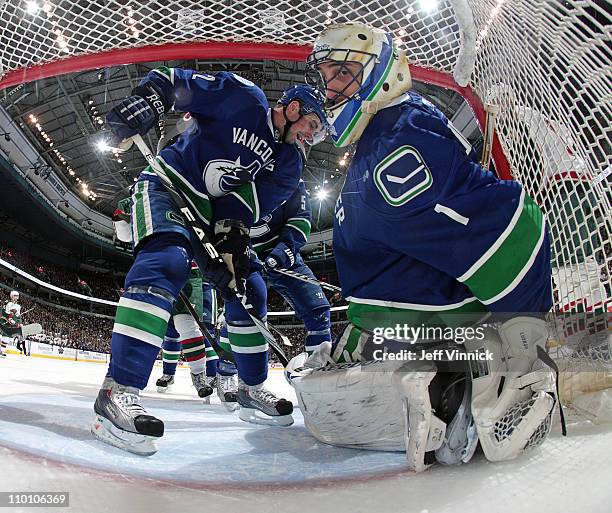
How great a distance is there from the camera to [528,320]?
777 millimetres

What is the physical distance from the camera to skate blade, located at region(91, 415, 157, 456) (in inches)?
33.9

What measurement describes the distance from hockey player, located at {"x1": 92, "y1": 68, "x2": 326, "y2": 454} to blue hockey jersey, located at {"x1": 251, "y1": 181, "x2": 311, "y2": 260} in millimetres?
604

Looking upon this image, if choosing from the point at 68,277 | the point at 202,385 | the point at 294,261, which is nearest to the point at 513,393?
the point at 294,261

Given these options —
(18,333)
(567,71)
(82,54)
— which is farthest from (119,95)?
(567,71)

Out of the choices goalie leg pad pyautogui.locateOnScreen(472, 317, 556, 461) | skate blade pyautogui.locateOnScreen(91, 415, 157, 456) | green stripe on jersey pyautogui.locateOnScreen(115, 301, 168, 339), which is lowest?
skate blade pyautogui.locateOnScreen(91, 415, 157, 456)

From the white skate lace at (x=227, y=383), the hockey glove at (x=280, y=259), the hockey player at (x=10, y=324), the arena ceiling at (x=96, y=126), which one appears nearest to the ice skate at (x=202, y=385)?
the white skate lace at (x=227, y=383)

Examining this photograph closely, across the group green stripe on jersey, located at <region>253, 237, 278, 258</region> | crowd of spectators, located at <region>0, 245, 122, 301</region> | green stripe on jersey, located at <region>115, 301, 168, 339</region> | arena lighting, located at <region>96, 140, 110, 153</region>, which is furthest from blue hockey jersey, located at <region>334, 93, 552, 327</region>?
crowd of spectators, located at <region>0, 245, 122, 301</region>

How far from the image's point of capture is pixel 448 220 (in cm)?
81

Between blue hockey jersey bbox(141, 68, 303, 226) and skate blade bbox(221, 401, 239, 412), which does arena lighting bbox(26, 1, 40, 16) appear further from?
skate blade bbox(221, 401, 239, 412)

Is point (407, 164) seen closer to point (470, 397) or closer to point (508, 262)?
point (508, 262)

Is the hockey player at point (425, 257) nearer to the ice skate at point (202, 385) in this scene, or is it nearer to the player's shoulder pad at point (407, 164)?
the player's shoulder pad at point (407, 164)

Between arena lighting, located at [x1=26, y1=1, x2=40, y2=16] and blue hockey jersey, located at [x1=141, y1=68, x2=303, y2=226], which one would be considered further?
arena lighting, located at [x1=26, y1=1, x2=40, y2=16]

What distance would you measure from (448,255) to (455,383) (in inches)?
8.9

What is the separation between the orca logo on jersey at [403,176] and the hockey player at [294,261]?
1369 mm
